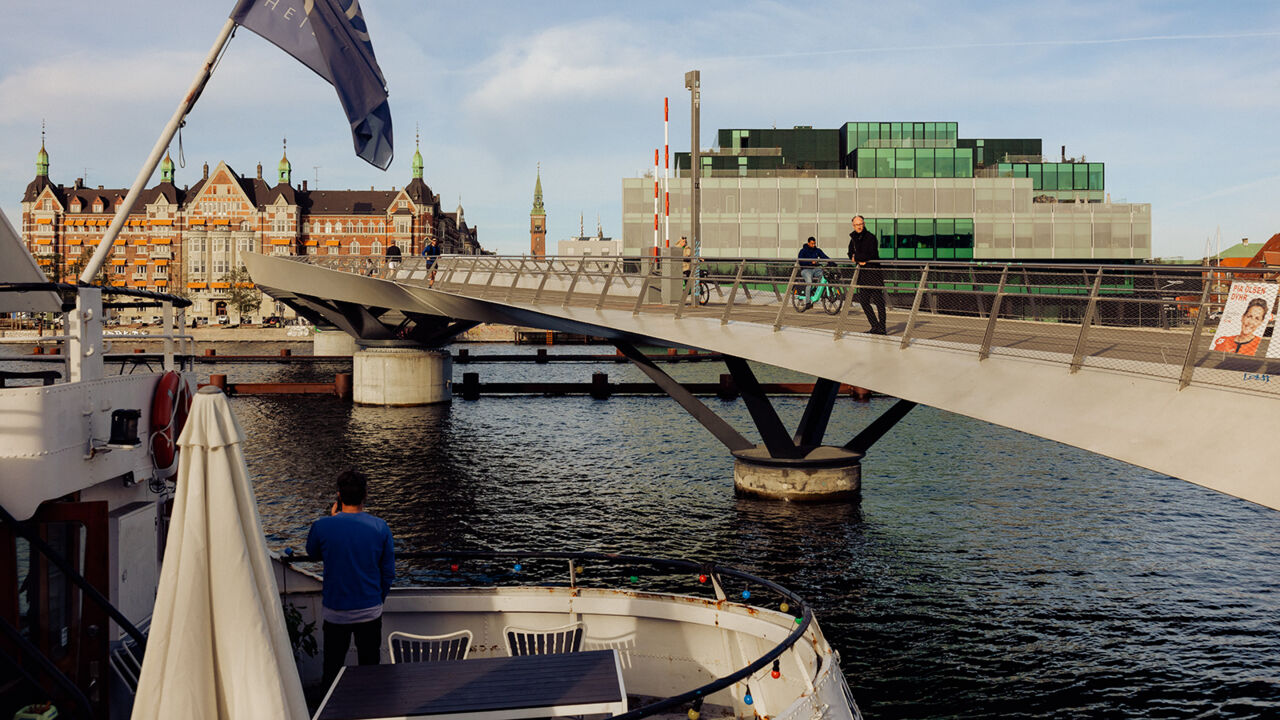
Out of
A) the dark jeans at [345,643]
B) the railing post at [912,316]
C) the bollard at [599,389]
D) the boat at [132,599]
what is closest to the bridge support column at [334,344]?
the bollard at [599,389]

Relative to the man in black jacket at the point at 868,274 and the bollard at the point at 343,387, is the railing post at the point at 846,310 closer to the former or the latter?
the man in black jacket at the point at 868,274

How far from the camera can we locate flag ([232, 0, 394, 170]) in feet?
37.6

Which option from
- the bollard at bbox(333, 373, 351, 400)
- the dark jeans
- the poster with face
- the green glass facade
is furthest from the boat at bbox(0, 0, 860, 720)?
the green glass facade

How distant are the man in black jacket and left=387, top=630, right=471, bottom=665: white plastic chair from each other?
8.12 m

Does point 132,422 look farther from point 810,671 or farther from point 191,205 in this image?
point 191,205

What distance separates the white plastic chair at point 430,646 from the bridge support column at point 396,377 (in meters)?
36.8

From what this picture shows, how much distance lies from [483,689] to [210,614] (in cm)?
217

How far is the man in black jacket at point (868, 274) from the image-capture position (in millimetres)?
13984

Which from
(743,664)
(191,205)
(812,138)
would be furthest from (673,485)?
(191,205)

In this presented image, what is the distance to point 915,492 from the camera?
23703 millimetres

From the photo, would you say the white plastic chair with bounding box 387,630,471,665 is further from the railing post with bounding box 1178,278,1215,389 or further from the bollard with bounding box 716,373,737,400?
the bollard with bounding box 716,373,737,400

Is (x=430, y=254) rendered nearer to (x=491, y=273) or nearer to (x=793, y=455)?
(x=491, y=273)

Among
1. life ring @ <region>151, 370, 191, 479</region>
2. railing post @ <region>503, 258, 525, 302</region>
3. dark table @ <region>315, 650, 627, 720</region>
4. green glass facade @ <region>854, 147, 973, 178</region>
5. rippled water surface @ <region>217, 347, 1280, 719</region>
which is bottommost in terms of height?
rippled water surface @ <region>217, 347, 1280, 719</region>

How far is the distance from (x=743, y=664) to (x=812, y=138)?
75789mm
